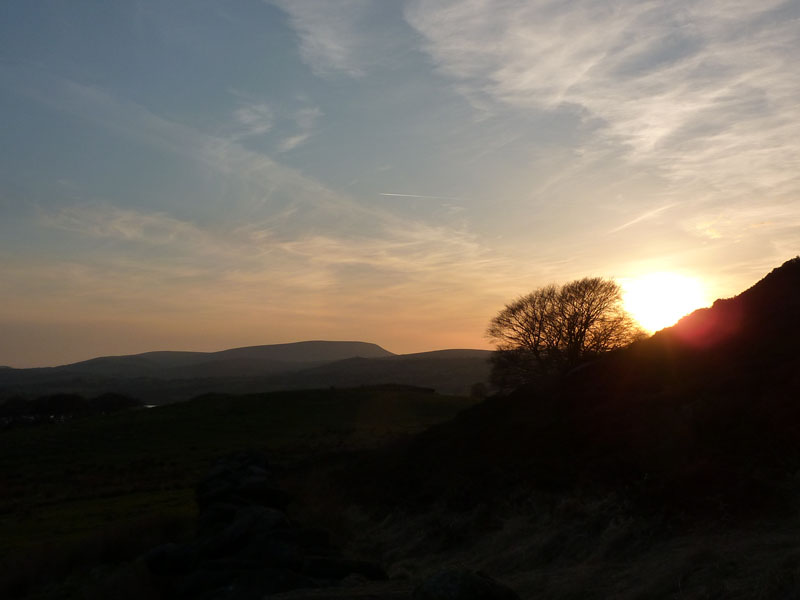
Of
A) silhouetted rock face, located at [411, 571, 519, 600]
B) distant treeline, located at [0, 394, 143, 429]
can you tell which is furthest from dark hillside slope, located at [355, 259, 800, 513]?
distant treeline, located at [0, 394, 143, 429]

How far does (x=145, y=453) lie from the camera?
2384 inches

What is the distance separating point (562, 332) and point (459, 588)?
48.5 metres

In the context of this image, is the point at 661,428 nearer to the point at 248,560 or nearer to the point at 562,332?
the point at 248,560

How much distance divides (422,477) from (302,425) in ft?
168

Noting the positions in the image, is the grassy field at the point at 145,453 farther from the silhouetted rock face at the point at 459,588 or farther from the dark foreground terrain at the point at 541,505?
the silhouetted rock face at the point at 459,588

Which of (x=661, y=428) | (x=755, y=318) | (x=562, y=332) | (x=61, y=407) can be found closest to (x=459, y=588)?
(x=661, y=428)

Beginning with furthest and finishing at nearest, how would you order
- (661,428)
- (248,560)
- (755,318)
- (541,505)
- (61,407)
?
(61,407) → (755,318) → (661,428) → (541,505) → (248,560)

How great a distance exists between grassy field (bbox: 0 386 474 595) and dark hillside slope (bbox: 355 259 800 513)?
38.8 feet

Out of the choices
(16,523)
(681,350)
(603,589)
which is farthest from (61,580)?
(681,350)

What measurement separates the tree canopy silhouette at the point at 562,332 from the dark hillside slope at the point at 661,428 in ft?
68.7

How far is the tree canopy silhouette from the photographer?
55.1 meters

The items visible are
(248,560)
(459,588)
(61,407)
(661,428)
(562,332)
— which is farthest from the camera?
(61,407)

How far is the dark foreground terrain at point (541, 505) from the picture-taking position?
13.3 metres

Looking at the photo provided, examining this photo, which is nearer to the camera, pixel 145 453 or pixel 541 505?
pixel 541 505
